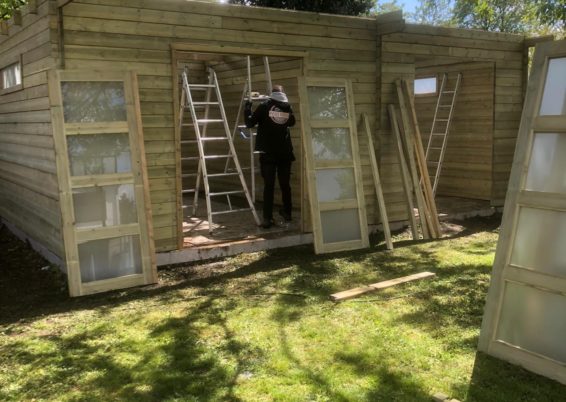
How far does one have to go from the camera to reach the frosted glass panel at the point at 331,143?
6412mm

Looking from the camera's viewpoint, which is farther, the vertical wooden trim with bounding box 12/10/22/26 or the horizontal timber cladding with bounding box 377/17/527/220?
the horizontal timber cladding with bounding box 377/17/527/220

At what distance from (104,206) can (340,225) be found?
2817mm

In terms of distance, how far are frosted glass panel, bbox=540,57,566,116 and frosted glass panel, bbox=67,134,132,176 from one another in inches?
149

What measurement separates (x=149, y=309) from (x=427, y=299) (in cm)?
245

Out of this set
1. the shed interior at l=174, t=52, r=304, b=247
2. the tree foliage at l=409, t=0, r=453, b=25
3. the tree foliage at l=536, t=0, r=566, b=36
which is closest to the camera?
the shed interior at l=174, t=52, r=304, b=247

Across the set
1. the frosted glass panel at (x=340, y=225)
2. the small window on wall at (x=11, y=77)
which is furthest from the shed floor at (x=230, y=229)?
the small window on wall at (x=11, y=77)

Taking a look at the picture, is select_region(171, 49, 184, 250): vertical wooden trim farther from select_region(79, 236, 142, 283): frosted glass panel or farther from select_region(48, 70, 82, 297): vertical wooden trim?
select_region(48, 70, 82, 297): vertical wooden trim

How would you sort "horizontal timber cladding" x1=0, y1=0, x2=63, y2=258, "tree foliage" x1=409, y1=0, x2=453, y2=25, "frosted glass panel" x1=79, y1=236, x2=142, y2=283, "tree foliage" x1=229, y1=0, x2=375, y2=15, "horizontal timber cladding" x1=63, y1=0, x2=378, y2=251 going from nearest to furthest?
"frosted glass panel" x1=79, y1=236, x2=142, y2=283 → "horizontal timber cladding" x1=63, y1=0, x2=378, y2=251 → "horizontal timber cladding" x1=0, y1=0, x2=63, y2=258 → "tree foliage" x1=229, y1=0, x2=375, y2=15 → "tree foliage" x1=409, y1=0, x2=453, y2=25

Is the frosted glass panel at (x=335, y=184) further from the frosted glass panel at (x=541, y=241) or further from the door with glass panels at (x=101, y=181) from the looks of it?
the frosted glass panel at (x=541, y=241)

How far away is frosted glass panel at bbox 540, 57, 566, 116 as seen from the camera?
3.21 metres

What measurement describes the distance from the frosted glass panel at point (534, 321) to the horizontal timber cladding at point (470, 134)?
233 inches

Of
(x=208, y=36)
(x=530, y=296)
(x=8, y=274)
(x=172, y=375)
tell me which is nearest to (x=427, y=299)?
(x=530, y=296)

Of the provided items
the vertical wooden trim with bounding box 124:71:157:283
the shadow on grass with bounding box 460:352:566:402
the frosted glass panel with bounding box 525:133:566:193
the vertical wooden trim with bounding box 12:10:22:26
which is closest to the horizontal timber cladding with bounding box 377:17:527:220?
the vertical wooden trim with bounding box 124:71:157:283

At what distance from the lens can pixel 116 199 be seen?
205 inches
